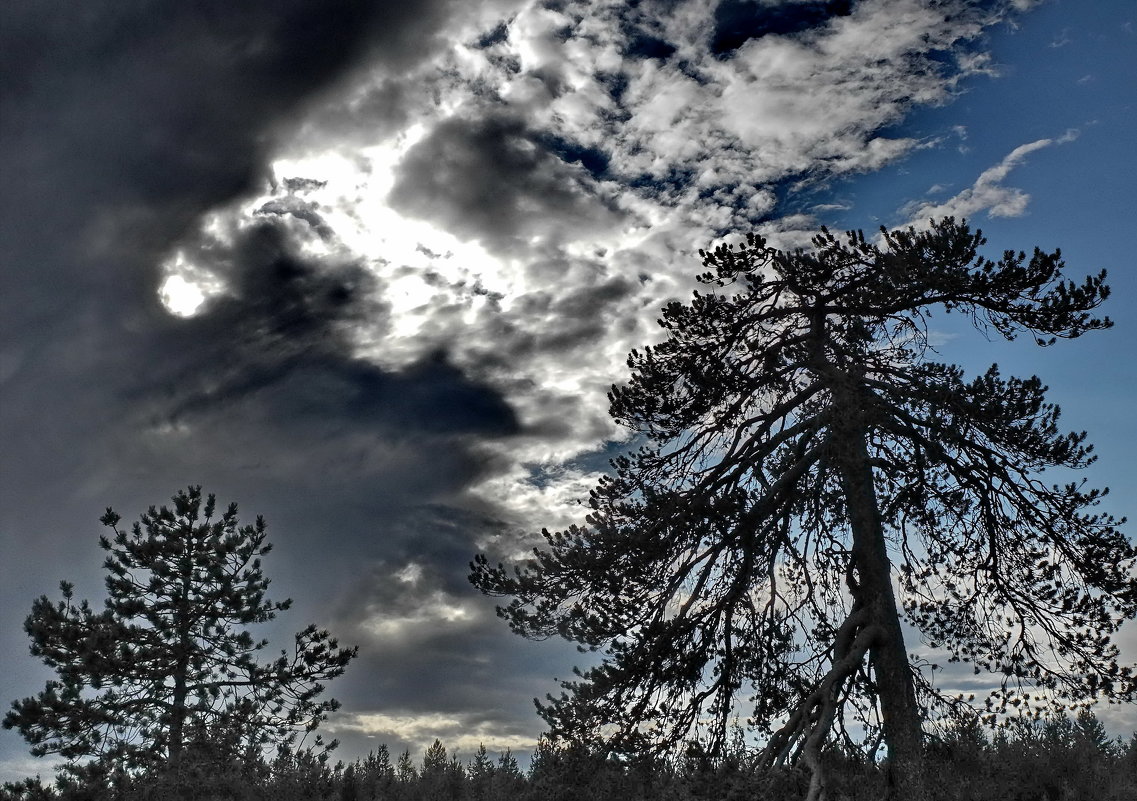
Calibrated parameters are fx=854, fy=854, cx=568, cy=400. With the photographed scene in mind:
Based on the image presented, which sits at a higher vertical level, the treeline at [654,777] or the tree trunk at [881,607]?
the tree trunk at [881,607]

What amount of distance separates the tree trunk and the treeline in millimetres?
414

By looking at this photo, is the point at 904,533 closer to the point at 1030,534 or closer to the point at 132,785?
the point at 1030,534

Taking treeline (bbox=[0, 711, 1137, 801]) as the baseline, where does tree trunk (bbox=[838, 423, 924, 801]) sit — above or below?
above

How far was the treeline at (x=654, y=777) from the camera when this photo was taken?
12.0 m

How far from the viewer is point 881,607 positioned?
1356 centimetres

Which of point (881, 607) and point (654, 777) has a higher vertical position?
point (881, 607)

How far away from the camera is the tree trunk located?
12.8 m

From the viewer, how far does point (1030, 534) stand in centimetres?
1406

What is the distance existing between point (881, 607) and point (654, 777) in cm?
449

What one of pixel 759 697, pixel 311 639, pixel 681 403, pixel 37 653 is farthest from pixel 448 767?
pixel 37 653

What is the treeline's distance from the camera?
1196 centimetres

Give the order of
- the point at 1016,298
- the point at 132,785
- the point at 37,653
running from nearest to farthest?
1. the point at 132,785
2. the point at 1016,298
3. the point at 37,653

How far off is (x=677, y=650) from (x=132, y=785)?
8.34 m

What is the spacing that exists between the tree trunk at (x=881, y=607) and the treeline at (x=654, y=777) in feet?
1.36
